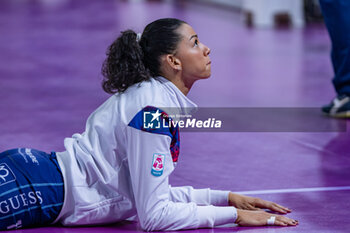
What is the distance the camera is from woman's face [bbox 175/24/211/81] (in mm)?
2875

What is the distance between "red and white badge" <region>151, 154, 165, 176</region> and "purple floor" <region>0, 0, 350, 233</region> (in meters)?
0.34

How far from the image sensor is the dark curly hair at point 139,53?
2828 millimetres

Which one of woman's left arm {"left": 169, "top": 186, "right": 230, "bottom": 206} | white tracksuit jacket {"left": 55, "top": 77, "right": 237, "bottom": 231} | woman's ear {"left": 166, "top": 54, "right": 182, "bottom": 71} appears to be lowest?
woman's left arm {"left": 169, "top": 186, "right": 230, "bottom": 206}

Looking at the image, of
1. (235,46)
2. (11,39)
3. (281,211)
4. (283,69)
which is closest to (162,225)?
(281,211)

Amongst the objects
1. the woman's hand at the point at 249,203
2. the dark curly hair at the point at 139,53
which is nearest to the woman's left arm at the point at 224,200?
the woman's hand at the point at 249,203

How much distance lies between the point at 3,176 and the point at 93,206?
1.17 ft

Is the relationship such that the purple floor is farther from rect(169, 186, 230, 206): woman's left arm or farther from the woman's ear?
the woman's ear

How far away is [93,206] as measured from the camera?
279 cm

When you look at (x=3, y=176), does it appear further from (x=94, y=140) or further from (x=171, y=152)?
(x=171, y=152)

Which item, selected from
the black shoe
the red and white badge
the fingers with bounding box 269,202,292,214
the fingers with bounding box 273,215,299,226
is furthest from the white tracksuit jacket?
the black shoe

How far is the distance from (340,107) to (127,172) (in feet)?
8.38

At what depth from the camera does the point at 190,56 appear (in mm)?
2885

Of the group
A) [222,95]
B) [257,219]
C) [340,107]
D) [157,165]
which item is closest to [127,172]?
[157,165]

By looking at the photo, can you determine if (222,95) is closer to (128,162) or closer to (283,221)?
(283,221)
